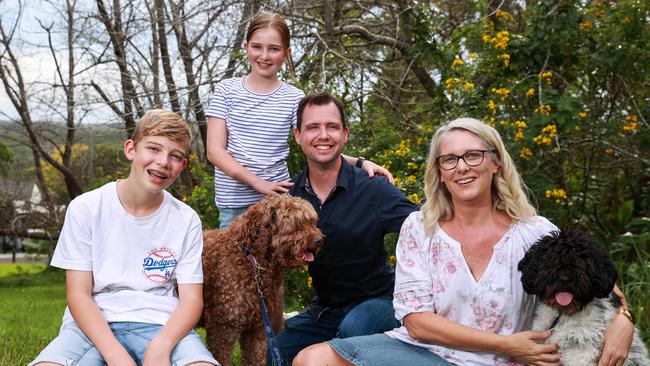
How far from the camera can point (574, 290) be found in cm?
274

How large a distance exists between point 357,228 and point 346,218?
3.5 inches

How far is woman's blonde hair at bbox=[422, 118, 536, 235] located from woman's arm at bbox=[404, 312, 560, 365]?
1.48 ft

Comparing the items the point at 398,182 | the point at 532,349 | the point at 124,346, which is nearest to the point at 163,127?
the point at 124,346

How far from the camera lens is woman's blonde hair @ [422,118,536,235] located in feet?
10.4

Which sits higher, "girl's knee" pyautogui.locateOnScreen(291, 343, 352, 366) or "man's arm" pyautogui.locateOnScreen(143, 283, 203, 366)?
"man's arm" pyautogui.locateOnScreen(143, 283, 203, 366)

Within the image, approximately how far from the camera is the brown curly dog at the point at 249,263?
3.67m

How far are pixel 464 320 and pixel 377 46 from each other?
6940mm

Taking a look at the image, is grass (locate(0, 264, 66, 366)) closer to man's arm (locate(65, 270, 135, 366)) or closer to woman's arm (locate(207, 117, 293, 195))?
man's arm (locate(65, 270, 135, 366))

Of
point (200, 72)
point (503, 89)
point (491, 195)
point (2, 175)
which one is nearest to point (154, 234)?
point (491, 195)

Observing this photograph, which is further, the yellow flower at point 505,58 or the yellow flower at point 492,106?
the yellow flower at point 505,58

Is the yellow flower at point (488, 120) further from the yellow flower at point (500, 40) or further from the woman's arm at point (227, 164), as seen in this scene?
the woman's arm at point (227, 164)

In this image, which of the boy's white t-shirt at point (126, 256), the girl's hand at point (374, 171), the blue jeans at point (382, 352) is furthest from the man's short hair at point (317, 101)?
the blue jeans at point (382, 352)

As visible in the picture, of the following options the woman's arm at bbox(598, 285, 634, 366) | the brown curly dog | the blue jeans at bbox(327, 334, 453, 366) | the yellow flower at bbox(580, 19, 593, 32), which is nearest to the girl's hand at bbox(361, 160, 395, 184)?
the brown curly dog

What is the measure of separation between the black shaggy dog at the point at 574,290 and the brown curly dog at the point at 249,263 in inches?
50.7
